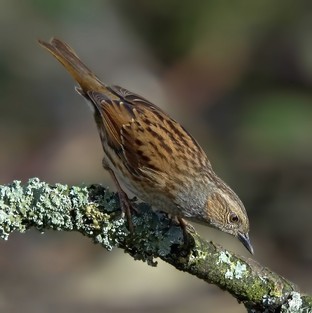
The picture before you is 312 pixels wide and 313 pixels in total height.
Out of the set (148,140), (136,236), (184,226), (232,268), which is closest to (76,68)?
(148,140)

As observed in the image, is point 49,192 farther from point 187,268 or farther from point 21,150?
point 21,150

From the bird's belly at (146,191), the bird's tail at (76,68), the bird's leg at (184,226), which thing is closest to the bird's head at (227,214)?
the bird's belly at (146,191)

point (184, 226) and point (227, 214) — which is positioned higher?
point (227, 214)

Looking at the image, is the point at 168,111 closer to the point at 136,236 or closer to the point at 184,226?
the point at 184,226

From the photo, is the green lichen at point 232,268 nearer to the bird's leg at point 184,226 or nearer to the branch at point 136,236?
the branch at point 136,236

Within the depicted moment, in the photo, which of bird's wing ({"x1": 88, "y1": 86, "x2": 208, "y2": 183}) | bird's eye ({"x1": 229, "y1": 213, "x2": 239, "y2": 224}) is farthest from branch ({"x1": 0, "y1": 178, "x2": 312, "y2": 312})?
bird's wing ({"x1": 88, "y1": 86, "x2": 208, "y2": 183})

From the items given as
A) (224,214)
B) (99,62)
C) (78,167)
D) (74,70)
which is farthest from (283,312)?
(99,62)
